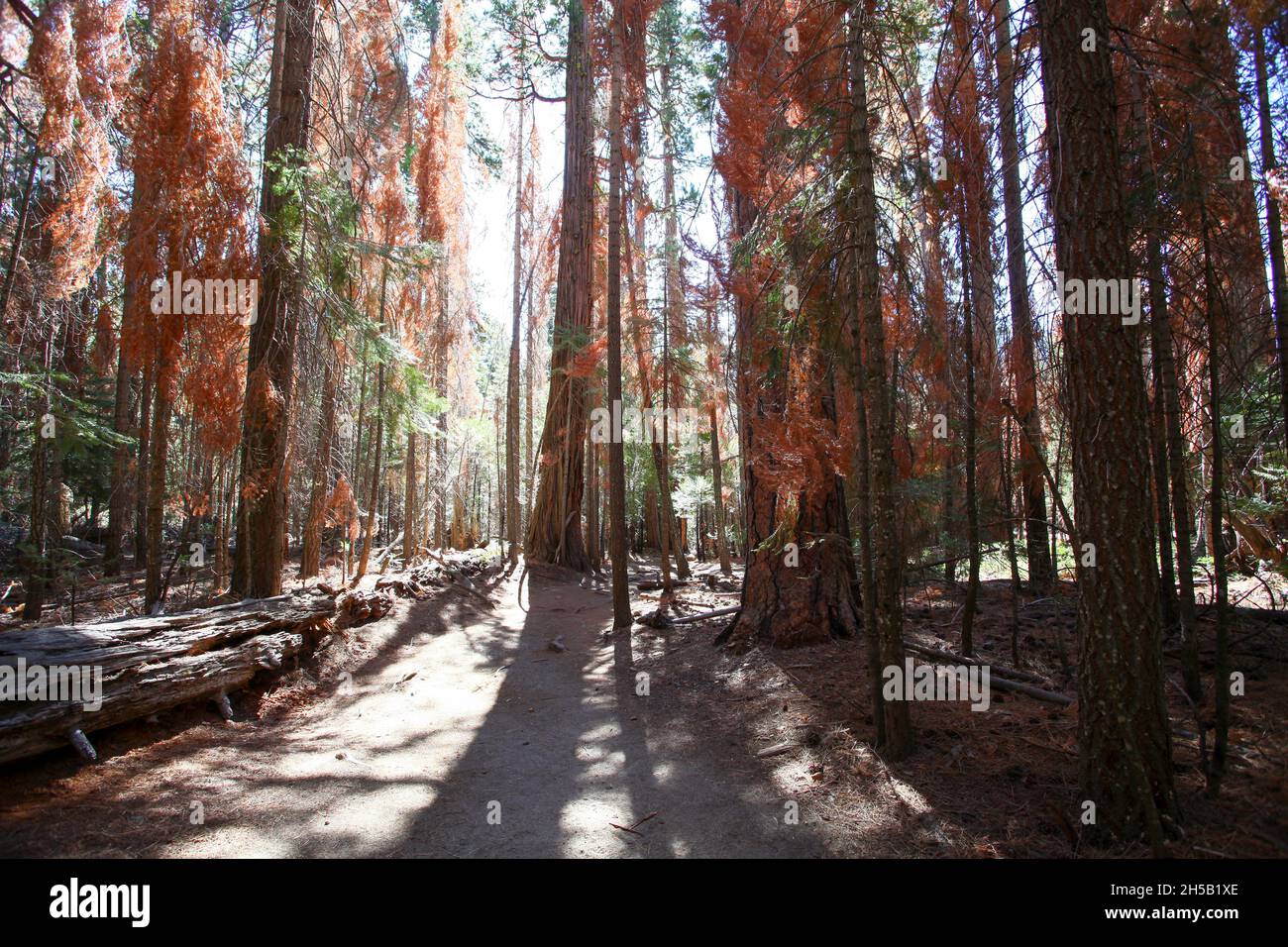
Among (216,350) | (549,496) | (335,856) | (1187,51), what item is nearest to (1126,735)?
(335,856)

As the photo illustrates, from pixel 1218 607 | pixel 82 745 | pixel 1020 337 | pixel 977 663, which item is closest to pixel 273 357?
pixel 82 745

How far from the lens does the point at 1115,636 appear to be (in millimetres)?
3090

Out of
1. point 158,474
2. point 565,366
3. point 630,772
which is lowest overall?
point 630,772

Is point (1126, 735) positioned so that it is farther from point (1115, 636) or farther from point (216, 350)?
point (216, 350)

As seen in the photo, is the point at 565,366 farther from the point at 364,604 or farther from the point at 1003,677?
the point at 1003,677

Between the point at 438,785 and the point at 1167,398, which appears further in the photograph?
the point at 438,785

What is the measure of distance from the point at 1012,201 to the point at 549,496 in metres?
12.0

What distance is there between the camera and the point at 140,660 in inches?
200

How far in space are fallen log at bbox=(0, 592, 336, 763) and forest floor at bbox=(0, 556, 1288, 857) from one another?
0.23 metres

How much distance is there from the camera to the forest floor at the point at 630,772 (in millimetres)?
3410

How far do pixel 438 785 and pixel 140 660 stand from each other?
279 cm

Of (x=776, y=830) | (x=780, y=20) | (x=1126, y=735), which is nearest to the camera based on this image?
(x=1126, y=735)

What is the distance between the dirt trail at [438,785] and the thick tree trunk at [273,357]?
2201 millimetres

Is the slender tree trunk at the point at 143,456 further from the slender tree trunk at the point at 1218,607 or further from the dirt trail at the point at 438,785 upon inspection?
the slender tree trunk at the point at 1218,607
